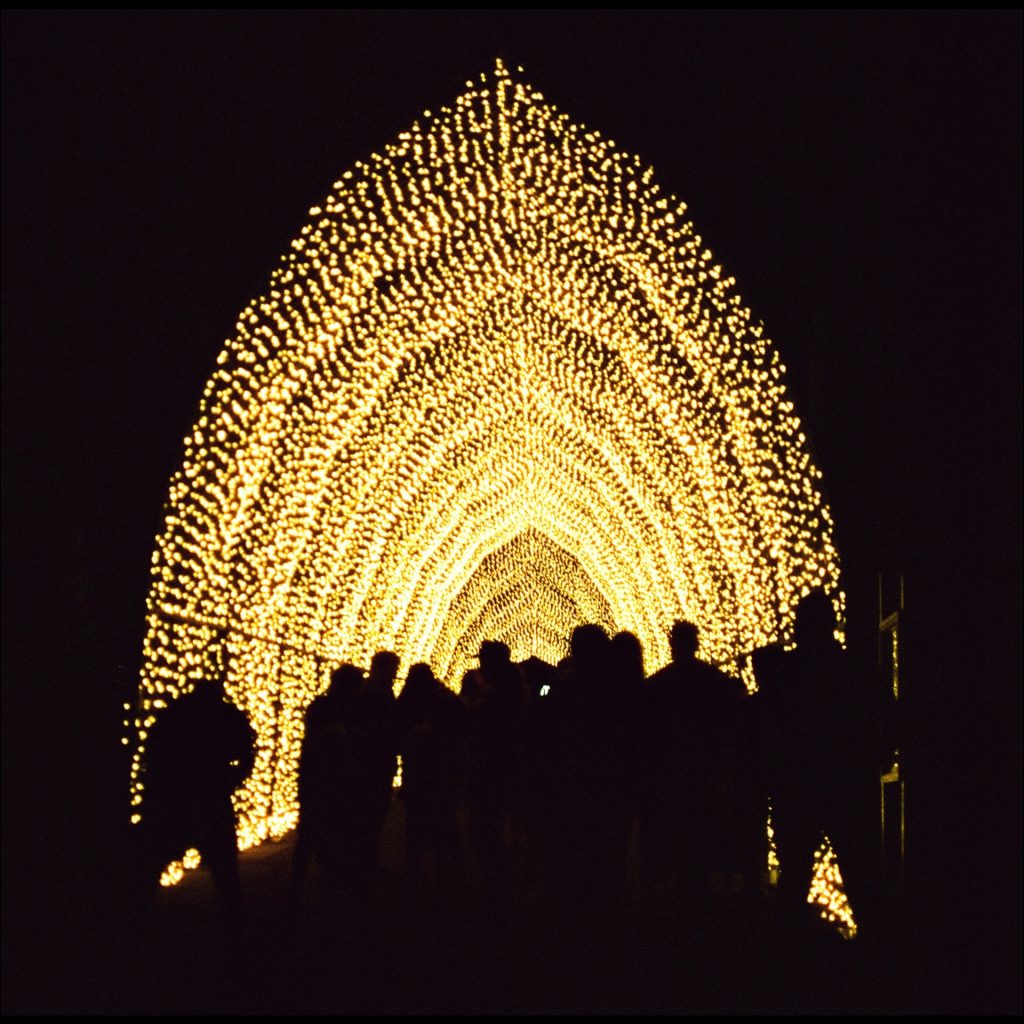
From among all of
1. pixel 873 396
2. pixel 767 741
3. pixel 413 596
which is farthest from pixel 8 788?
pixel 413 596

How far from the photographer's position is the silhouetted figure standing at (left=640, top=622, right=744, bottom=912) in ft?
28.1

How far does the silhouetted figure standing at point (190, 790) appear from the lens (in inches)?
358

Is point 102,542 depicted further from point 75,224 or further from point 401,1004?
point 401,1004

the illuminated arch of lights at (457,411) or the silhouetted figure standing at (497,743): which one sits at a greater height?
the illuminated arch of lights at (457,411)

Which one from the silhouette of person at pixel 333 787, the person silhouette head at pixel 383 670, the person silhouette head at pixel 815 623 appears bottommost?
the silhouette of person at pixel 333 787

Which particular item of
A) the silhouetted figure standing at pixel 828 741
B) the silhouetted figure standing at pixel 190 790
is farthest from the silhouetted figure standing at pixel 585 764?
the silhouetted figure standing at pixel 190 790

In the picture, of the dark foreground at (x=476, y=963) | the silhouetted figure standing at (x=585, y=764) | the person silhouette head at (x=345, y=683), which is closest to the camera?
the dark foreground at (x=476, y=963)

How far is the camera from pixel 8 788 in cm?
714

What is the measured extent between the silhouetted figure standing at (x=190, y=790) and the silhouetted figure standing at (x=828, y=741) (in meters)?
2.75

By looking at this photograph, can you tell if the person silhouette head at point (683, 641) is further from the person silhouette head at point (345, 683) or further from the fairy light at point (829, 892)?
the person silhouette head at point (345, 683)

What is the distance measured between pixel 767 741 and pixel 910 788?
1287 mm

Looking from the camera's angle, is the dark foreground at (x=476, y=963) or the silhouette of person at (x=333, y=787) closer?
the dark foreground at (x=476, y=963)

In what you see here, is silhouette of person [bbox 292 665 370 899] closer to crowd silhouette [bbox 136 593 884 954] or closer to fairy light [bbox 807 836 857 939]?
crowd silhouette [bbox 136 593 884 954]

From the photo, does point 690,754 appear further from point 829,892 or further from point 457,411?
point 457,411
